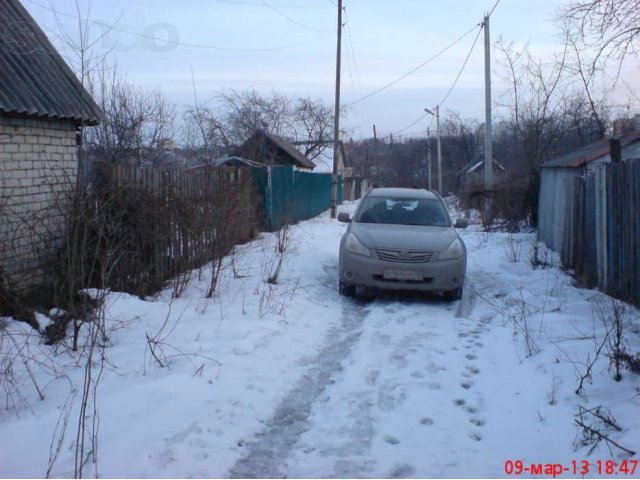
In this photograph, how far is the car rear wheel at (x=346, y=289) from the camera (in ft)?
28.1

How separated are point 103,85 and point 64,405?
11507 mm

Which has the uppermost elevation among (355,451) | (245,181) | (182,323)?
(245,181)

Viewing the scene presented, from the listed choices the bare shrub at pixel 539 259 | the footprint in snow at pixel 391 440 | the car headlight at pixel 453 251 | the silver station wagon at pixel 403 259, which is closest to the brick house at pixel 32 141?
the silver station wagon at pixel 403 259

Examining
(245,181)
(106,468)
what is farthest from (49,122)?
(106,468)

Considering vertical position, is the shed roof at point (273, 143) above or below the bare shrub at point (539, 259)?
above

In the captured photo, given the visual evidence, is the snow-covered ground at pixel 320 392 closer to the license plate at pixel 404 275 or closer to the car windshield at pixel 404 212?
the license plate at pixel 404 275

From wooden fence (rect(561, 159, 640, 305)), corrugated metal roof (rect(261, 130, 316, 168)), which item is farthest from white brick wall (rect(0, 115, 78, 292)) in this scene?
corrugated metal roof (rect(261, 130, 316, 168))

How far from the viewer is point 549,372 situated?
16.6 ft

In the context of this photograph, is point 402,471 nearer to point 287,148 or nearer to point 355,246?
point 355,246

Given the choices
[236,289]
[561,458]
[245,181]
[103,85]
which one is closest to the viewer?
[561,458]

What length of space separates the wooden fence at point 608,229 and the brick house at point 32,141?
256 inches

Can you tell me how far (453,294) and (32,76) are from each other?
22.0 feet

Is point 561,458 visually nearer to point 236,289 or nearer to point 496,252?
point 236,289

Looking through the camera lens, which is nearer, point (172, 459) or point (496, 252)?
point (172, 459)
